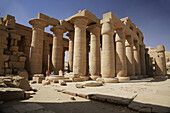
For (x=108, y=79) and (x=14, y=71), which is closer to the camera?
(x=108, y=79)

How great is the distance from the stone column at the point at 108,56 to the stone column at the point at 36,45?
327 inches

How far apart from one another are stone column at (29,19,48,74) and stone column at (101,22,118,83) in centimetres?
830

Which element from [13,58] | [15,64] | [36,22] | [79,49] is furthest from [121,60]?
[13,58]

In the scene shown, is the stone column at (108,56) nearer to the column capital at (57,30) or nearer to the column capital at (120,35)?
the column capital at (120,35)

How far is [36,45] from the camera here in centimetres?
1431

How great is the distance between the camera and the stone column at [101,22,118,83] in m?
10.6

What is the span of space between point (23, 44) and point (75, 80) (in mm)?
11660

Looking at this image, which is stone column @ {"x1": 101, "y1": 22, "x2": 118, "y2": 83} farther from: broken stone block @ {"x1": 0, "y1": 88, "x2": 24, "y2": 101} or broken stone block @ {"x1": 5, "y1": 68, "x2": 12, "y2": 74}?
broken stone block @ {"x1": 5, "y1": 68, "x2": 12, "y2": 74}

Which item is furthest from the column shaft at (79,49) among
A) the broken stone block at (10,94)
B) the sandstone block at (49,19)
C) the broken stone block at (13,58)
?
the broken stone block at (10,94)

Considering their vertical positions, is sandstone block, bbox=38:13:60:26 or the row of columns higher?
sandstone block, bbox=38:13:60:26

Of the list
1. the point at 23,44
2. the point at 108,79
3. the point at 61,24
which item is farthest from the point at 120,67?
the point at 23,44

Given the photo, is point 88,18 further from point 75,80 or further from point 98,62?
point 75,80

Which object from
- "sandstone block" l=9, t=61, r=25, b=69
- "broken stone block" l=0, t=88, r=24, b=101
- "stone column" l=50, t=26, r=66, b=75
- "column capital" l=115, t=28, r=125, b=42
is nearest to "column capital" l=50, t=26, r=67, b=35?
"stone column" l=50, t=26, r=66, b=75

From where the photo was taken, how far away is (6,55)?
1271 centimetres
